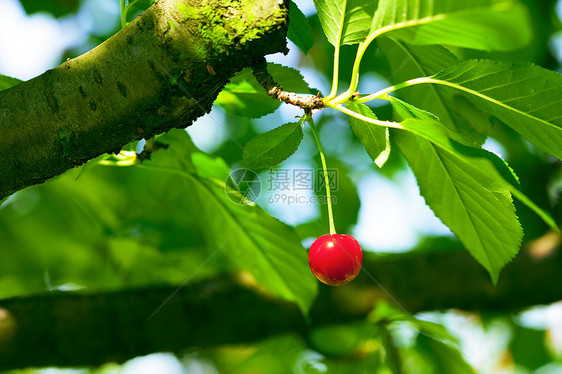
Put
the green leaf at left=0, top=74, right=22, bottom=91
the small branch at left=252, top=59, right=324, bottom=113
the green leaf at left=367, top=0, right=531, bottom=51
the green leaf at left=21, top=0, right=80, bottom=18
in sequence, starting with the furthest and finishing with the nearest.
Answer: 1. the green leaf at left=21, top=0, right=80, bottom=18
2. the green leaf at left=0, top=74, right=22, bottom=91
3. the small branch at left=252, top=59, right=324, bottom=113
4. the green leaf at left=367, top=0, right=531, bottom=51

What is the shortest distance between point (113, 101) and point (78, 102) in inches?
2.6

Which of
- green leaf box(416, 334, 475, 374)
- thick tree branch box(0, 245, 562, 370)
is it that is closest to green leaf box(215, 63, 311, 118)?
thick tree branch box(0, 245, 562, 370)

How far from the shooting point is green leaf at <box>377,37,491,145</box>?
1246mm

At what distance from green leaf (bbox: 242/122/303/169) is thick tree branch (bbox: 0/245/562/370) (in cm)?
93

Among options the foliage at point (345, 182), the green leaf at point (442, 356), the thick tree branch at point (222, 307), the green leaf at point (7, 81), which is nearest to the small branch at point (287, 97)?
the foliage at point (345, 182)

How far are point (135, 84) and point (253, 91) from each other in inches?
15.6

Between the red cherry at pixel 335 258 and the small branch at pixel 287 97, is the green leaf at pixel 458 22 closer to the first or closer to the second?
the small branch at pixel 287 97

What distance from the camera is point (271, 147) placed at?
97 centimetres

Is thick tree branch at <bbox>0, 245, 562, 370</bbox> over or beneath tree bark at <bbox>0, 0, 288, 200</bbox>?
beneath

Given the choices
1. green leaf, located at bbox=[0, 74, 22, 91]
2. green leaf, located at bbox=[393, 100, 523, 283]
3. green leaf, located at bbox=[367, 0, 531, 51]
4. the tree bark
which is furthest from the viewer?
green leaf, located at bbox=[0, 74, 22, 91]

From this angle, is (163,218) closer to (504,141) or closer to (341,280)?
(341,280)

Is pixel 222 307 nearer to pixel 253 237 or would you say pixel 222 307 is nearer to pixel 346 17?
pixel 253 237

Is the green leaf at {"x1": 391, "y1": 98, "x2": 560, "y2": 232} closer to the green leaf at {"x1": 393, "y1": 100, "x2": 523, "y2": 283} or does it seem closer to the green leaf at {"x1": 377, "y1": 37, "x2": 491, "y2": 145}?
the green leaf at {"x1": 393, "y1": 100, "x2": 523, "y2": 283}

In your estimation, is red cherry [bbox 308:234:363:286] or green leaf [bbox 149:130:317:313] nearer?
red cherry [bbox 308:234:363:286]
